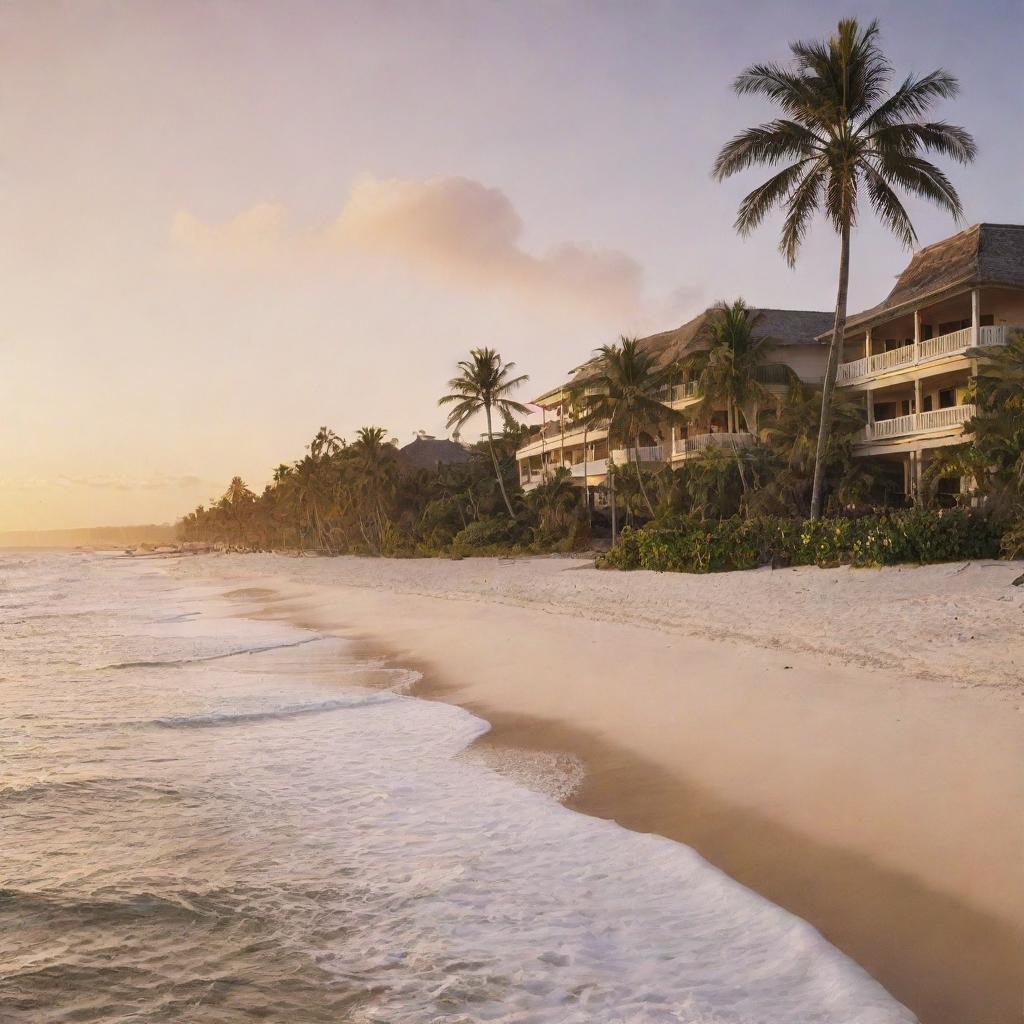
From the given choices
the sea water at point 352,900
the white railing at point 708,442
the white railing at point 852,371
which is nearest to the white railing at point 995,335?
the white railing at point 852,371

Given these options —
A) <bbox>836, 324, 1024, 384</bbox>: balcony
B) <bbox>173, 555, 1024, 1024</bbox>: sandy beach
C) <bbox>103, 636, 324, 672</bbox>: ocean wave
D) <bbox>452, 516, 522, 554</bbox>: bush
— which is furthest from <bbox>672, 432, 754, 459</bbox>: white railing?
<bbox>103, 636, 324, 672</bbox>: ocean wave

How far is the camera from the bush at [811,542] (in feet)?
53.5

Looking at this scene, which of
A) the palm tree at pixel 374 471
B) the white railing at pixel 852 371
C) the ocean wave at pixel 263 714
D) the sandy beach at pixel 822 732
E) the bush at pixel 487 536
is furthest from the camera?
the palm tree at pixel 374 471

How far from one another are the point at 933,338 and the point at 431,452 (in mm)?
49152

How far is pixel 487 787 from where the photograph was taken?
661cm

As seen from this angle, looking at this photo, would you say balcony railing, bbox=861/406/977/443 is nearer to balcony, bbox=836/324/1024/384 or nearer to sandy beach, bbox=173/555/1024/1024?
balcony, bbox=836/324/1024/384

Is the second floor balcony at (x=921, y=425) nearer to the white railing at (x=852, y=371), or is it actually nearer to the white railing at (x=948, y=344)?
the white railing at (x=948, y=344)

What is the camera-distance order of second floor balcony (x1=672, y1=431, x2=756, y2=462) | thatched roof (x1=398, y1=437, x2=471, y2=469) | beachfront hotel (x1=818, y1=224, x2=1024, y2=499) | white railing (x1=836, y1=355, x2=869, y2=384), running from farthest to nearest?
1. thatched roof (x1=398, y1=437, x2=471, y2=469)
2. second floor balcony (x1=672, y1=431, x2=756, y2=462)
3. white railing (x1=836, y1=355, x2=869, y2=384)
4. beachfront hotel (x1=818, y1=224, x2=1024, y2=499)

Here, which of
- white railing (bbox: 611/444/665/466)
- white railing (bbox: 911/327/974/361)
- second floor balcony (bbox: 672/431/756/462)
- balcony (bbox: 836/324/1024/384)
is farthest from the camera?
white railing (bbox: 611/444/665/466)

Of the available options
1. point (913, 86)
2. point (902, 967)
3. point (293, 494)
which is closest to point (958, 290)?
point (913, 86)

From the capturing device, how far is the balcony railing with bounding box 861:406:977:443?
77.7ft

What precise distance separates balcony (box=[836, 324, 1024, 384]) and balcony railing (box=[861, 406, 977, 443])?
1.64m

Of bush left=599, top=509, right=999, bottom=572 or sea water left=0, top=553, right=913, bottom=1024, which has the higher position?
bush left=599, top=509, right=999, bottom=572

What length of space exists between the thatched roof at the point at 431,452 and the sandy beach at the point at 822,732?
52.3 m
